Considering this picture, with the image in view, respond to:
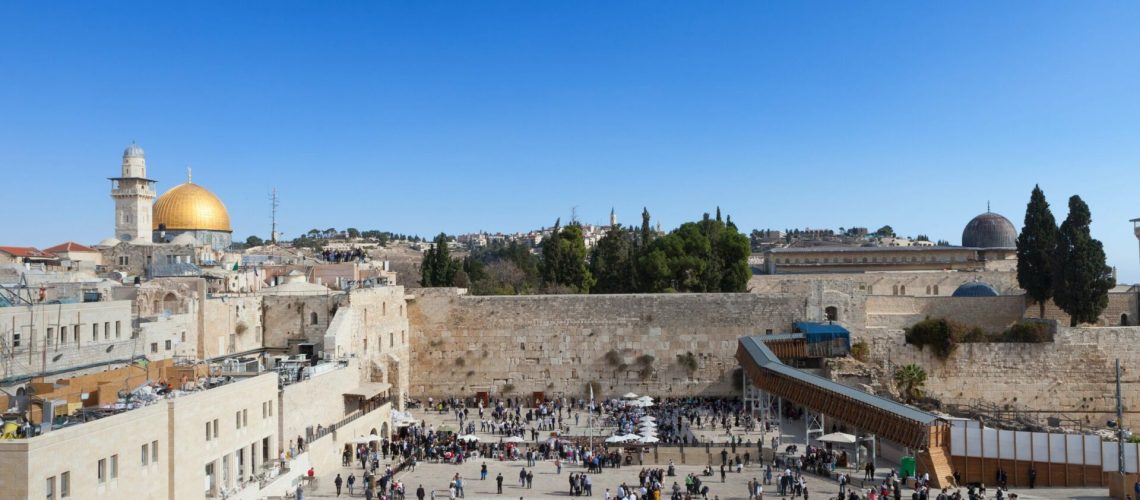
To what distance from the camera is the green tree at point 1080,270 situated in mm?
34750

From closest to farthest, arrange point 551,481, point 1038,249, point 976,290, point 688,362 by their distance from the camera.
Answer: point 551,481
point 688,362
point 1038,249
point 976,290

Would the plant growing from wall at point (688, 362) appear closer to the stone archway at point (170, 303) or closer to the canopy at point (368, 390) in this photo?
the canopy at point (368, 390)

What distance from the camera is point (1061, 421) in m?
33.5

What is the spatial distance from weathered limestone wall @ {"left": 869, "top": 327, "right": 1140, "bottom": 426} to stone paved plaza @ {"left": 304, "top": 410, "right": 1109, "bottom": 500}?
11725mm

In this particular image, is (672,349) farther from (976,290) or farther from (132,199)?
(132,199)

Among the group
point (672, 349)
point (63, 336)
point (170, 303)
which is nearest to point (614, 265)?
point (672, 349)

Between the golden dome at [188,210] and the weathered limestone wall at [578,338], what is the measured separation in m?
16.4

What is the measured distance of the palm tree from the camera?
32.6m

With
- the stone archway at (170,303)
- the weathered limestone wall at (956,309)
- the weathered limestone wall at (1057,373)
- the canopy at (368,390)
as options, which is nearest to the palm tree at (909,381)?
the weathered limestone wall at (1057,373)

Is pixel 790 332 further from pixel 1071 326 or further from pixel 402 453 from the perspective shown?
pixel 402 453

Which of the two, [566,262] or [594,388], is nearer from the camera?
[594,388]

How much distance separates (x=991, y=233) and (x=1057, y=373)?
23.7 metres

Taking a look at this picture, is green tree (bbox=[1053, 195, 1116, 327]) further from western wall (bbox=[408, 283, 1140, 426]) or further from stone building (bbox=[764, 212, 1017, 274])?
stone building (bbox=[764, 212, 1017, 274])

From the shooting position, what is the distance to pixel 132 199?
1736 inches
